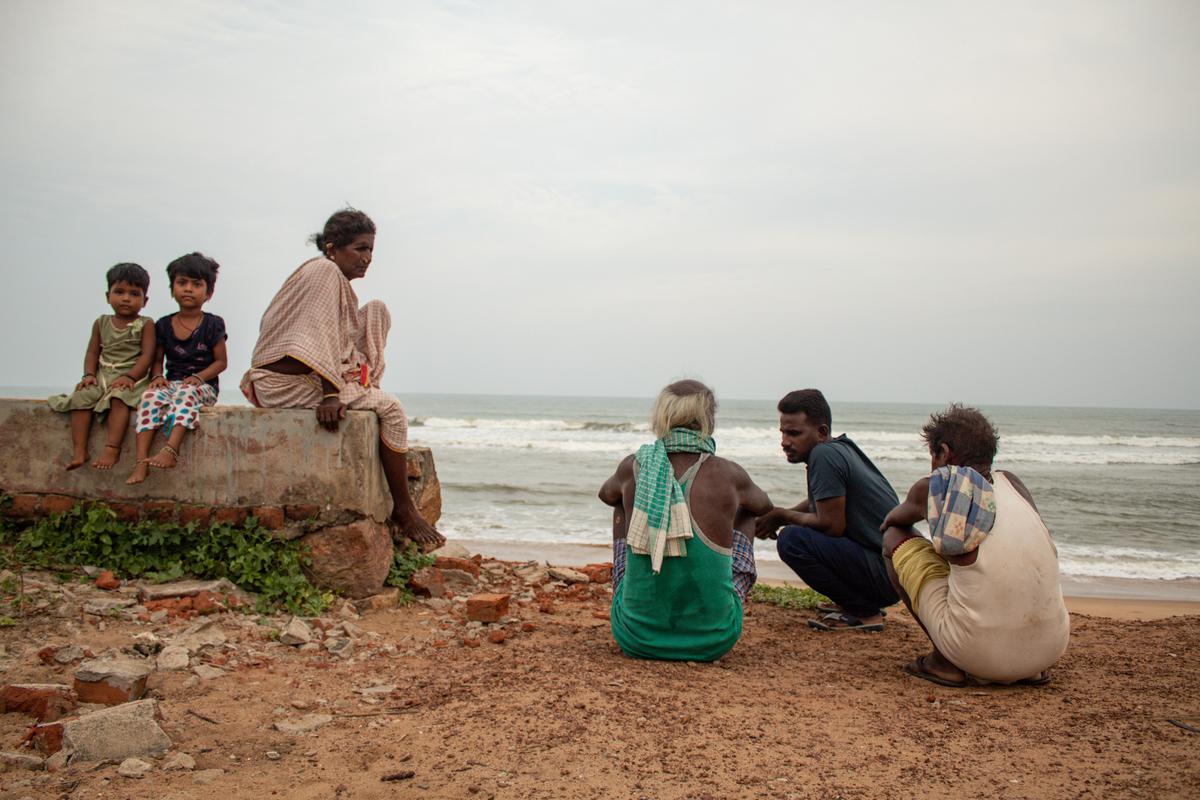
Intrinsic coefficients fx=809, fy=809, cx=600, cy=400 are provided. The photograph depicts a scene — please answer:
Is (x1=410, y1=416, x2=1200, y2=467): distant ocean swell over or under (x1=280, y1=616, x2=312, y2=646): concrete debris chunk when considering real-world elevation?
under

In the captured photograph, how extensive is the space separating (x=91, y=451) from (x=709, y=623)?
11.9ft

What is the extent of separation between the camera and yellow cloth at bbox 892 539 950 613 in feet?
12.2

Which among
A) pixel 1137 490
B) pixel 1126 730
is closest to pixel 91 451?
pixel 1126 730

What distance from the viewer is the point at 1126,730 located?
3.13m

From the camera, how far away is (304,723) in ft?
10.2

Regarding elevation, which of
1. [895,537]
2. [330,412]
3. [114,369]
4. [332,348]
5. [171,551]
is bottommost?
[171,551]

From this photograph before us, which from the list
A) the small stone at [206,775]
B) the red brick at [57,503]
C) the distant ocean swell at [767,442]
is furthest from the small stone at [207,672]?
the distant ocean swell at [767,442]

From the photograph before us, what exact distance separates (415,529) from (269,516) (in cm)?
89

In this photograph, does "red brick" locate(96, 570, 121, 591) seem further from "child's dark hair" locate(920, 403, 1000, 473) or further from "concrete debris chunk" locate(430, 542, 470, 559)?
"child's dark hair" locate(920, 403, 1000, 473)

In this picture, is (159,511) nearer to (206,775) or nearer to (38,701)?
(38,701)

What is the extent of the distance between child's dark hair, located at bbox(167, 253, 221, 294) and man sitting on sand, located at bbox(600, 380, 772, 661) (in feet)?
9.02

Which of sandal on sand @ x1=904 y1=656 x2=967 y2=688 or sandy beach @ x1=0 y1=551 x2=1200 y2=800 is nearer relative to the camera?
sandy beach @ x1=0 y1=551 x2=1200 y2=800

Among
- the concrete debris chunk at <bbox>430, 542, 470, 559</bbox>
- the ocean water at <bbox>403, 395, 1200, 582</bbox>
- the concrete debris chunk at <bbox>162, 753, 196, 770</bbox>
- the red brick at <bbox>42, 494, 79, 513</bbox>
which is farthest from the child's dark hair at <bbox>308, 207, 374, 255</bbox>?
the ocean water at <bbox>403, 395, 1200, 582</bbox>

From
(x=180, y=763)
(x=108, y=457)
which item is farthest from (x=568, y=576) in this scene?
(x=180, y=763)
